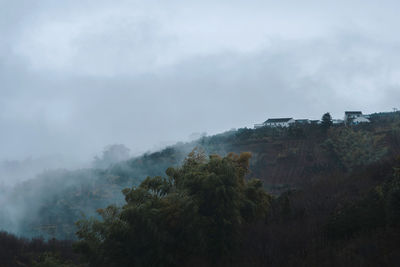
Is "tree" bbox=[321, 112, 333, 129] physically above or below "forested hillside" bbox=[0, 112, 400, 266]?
above

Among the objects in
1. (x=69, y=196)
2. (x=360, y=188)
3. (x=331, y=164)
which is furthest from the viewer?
(x=69, y=196)

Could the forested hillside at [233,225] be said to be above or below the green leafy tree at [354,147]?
below

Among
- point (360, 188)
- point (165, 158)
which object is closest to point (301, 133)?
point (165, 158)

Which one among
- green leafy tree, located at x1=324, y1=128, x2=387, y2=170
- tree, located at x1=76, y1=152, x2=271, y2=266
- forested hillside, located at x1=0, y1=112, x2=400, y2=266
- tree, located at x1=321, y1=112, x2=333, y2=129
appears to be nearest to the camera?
forested hillside, located at x1=0, y1=112, x2=400, y2=266

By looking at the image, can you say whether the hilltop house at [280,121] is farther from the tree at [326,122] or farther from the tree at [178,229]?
the tree at [178,229]

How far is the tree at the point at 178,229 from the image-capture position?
31.8ft

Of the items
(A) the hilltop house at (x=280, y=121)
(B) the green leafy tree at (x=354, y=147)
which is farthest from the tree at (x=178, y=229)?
(A) the hilltop house at (x=280, y=121)

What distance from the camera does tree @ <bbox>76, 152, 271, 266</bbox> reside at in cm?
969

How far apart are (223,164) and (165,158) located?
1444 inches

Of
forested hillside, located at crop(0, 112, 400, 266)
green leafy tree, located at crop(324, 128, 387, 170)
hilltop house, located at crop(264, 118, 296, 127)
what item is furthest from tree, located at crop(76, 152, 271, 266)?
hilltop house, located at crop(264, 118, 296, 127)

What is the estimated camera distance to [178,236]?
10.2 meters

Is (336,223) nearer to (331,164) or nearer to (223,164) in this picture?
(223,164)

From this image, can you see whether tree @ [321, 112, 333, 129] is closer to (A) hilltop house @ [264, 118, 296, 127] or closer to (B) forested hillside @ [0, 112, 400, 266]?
(A) hilltop house @ [264, 118, 296, 127]

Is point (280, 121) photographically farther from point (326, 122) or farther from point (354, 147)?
point (354, 147)
